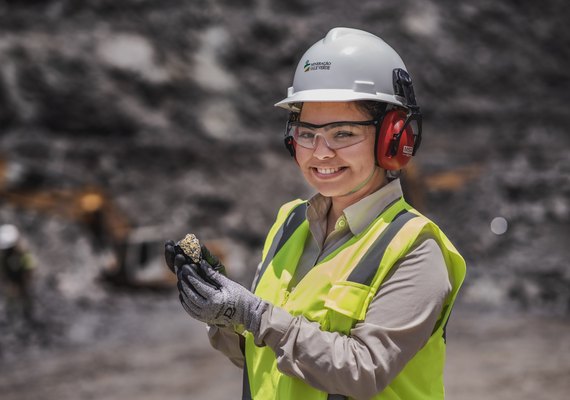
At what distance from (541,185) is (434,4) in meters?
5.41

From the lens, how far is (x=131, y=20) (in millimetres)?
15484

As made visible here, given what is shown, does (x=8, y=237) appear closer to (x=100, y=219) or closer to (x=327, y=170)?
(x=100, y=219)

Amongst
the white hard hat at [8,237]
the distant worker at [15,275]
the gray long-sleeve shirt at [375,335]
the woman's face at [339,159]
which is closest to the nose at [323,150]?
the woman's face at [339,159]

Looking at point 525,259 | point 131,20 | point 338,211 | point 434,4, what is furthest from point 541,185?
point 338,211

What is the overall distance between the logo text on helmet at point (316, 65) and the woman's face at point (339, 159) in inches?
3.8

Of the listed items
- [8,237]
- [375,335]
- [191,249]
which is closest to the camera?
[375,335]

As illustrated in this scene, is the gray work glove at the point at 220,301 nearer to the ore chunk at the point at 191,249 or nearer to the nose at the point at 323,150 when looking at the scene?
the ore chunk at the point at 191,249

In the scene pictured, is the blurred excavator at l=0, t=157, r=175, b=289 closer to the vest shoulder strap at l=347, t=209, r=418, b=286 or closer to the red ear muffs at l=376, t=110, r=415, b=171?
the red ear muffs at l=376, t=110, r=415, b=171

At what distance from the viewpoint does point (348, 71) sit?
2.10 metres

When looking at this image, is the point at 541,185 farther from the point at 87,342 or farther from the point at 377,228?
the point at 377,228

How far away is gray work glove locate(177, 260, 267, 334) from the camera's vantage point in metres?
1.93

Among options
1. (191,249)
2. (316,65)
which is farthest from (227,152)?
(191,249)

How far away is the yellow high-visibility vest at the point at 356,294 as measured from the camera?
196 centimetres

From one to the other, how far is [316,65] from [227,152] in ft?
42.2
